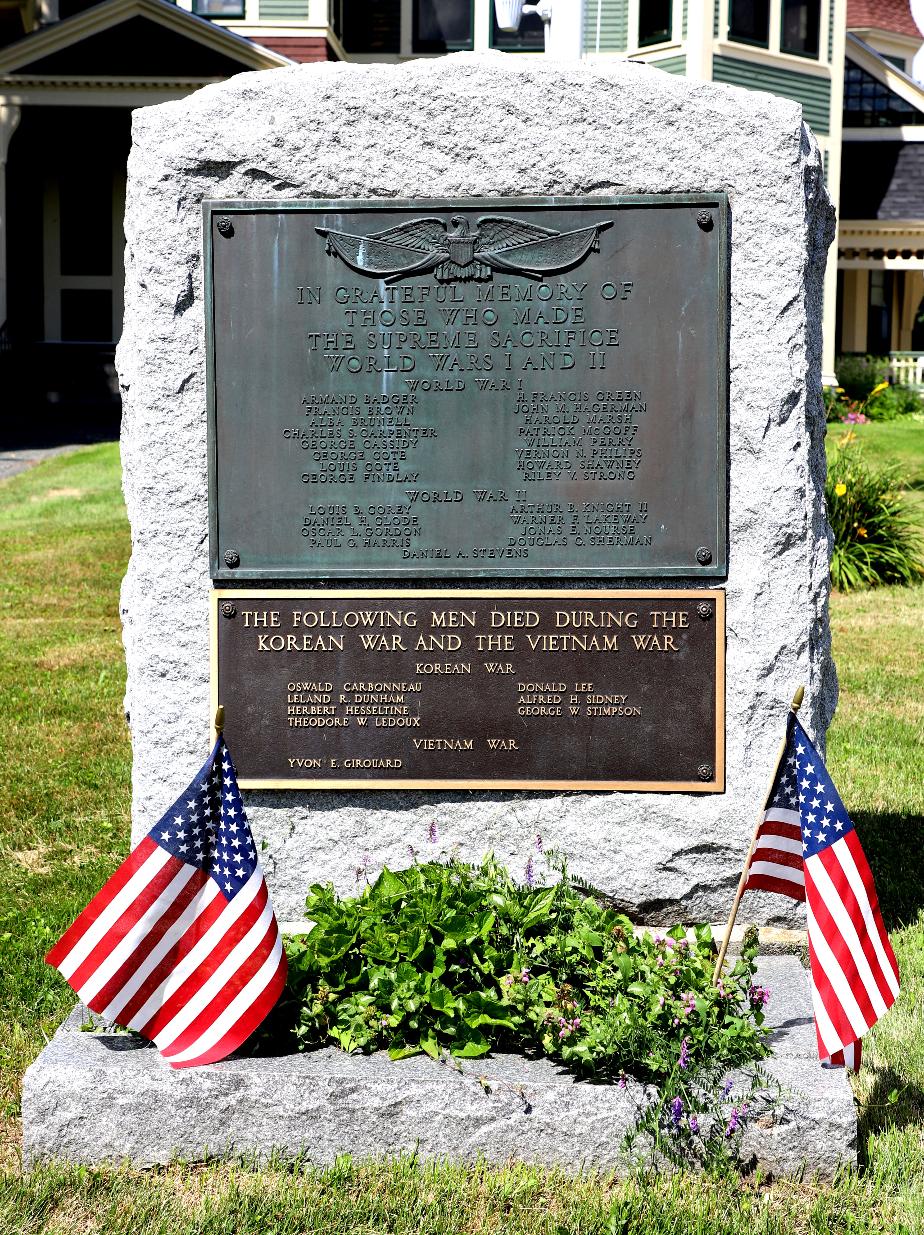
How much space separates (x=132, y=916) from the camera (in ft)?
11.1

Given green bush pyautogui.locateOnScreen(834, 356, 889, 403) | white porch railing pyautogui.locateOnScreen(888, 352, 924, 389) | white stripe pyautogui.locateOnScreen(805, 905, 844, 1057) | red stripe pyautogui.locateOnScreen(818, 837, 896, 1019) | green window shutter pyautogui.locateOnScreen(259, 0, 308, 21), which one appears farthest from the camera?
white porch railing pyautogui.locateOnScreen(888, 352, 924, 389)

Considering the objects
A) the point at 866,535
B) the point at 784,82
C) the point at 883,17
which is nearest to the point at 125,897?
the point at 866,535

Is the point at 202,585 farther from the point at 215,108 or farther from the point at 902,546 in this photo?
the point at 902,546

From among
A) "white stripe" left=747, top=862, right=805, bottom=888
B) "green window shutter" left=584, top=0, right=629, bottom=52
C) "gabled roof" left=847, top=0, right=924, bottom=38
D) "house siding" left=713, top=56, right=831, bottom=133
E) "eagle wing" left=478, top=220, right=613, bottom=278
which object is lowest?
"white stripe" left=747, top=862, right=805, bottom=888

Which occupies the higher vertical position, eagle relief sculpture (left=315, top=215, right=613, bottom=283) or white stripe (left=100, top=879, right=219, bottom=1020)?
eagle relief sculpture (left=315, top=215, right=613, bottom=283)

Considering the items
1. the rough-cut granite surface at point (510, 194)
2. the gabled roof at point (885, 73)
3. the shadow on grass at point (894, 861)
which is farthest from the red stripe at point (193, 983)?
the gabled roof at point (885, 73)

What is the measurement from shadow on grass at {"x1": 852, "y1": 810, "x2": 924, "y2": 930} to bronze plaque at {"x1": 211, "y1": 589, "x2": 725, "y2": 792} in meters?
1.18

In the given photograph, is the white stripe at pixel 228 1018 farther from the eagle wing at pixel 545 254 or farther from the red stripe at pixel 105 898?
the eagle wing at pixel 545 254

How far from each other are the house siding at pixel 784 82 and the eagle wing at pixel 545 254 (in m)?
15.5

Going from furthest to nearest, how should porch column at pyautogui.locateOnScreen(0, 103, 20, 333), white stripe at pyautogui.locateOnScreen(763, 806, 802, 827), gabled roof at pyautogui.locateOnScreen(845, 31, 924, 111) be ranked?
gabled roof at pyautogui.locateOnScreen(845, 31, 924, 111), porch column at pyautogui.locateOnScreen(0, 103, 20, 333), white stripe at pyautogui.locateOnScreen(763, 806, 802, 827)

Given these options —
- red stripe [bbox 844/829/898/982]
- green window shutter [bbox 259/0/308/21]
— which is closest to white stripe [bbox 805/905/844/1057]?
red stripe [bbox 844/829/898/982]

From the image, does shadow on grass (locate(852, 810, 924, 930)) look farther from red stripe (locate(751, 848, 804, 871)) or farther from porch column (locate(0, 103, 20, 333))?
porch column (locate(0, 103, 20, 333))

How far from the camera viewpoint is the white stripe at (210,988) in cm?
340

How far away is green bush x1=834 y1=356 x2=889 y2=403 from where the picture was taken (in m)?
21.3
